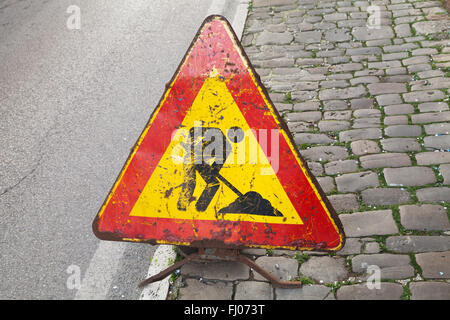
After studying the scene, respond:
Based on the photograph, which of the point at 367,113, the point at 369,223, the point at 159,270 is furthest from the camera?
the point at 367,113

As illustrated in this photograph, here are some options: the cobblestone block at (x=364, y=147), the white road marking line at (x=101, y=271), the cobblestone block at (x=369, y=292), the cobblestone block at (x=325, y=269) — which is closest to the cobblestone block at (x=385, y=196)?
the cobblestone block at (x=364, y=147)

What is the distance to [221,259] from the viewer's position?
8.16 ft

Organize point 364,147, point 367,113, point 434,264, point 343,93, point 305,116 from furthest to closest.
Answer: point 343,93 → point 305,116 → point 367,113 → point 364,147 → point 434,264

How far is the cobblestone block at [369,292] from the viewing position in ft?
8.13

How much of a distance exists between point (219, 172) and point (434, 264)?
66.8 inches

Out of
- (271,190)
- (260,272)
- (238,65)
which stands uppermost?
(238,65)

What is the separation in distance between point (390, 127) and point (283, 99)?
1.23 metres

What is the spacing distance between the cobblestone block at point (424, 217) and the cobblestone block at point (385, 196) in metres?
0.09

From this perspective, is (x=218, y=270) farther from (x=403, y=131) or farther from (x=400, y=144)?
(x=403, y=131)

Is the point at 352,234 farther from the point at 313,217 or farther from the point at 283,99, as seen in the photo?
the point at 283,99

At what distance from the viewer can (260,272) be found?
99.7 inches

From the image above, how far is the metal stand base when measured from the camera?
96.3 inches

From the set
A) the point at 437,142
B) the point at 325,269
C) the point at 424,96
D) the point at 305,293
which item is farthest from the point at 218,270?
the point at 424,96
